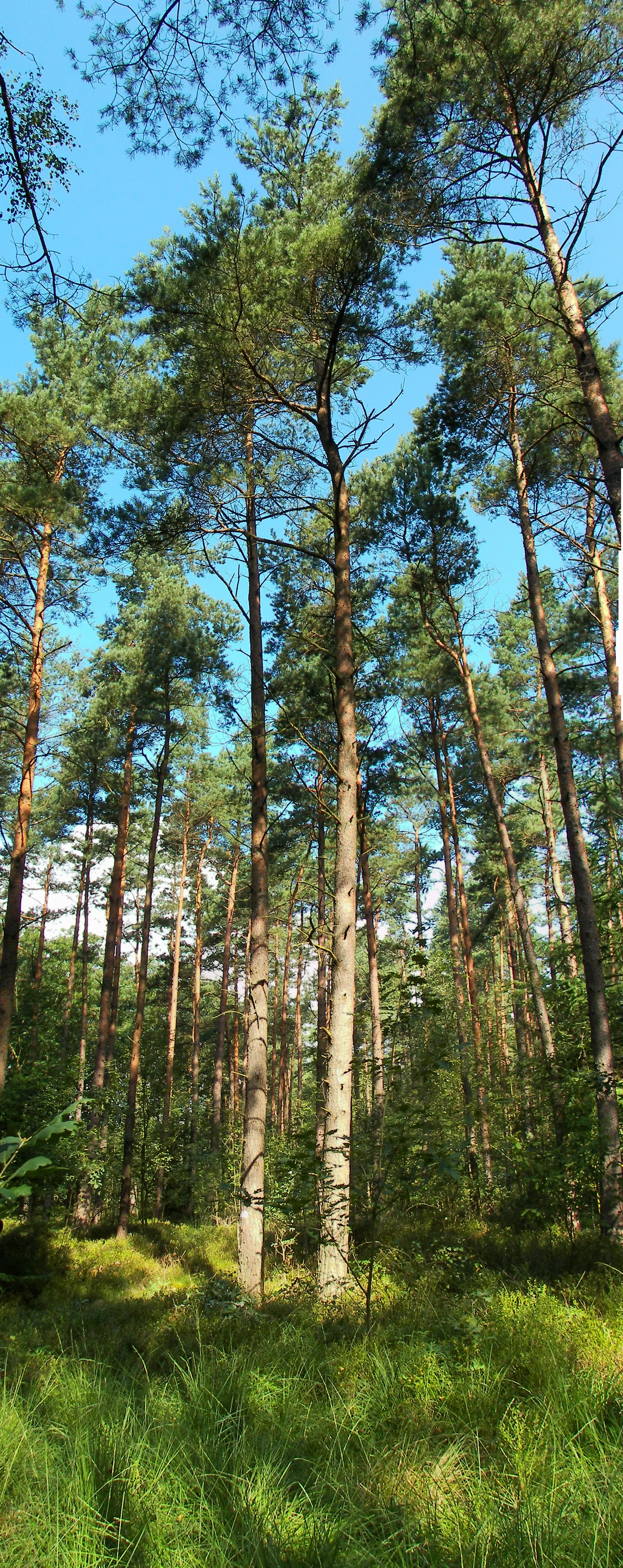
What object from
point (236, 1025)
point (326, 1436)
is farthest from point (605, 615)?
point (236, 1025)

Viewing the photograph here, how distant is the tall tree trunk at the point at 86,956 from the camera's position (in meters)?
19.7

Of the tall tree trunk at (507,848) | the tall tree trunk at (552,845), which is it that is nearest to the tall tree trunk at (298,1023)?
the tall tree trunk at (552,845)

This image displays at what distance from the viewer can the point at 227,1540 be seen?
192cm

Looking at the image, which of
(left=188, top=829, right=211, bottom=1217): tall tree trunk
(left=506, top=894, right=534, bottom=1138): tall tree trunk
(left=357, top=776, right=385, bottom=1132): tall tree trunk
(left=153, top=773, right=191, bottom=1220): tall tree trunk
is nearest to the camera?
(left=506, top=894, right=534, bottom=1138): tall tree trunk

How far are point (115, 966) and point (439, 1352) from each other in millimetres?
15219

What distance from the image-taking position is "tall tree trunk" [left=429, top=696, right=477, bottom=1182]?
1322cm

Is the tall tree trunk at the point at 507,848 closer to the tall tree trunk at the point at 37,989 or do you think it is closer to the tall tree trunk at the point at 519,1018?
the tall tree trunk at the point at 519,1018

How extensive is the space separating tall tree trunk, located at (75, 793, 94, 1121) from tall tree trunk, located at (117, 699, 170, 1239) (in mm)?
4262

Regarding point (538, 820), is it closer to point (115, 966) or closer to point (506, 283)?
point (115, 966)

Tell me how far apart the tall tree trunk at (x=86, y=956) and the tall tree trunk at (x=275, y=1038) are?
6272mm

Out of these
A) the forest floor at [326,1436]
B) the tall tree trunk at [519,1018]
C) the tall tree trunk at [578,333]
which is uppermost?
the tall tree trunk at [578,333]

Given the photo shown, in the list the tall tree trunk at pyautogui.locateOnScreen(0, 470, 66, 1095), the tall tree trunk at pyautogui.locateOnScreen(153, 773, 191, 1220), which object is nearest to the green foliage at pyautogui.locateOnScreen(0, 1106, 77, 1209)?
the tall tree trunk at pyautogui.locateOnScreen(0, 470, 66, 1095)

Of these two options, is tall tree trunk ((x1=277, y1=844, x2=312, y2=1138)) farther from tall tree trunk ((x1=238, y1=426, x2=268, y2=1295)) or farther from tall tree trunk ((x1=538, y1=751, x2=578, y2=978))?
tall tree trunk ((x1=238, y1=426, x2=268, y2=1295))

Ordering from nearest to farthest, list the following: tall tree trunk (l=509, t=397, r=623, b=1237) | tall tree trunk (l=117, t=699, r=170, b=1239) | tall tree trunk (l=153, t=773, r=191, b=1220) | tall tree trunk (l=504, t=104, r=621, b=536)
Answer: tall tree trunk (l=504, t=104, r=621, b=536) < tall tree trunk (l=509, t=397, r=623, b=1237) < tall tree trunk (l=117, t=699, r=170, b=1239) < tall tree trunk (l=153, t=773, r=191, b=1220)
